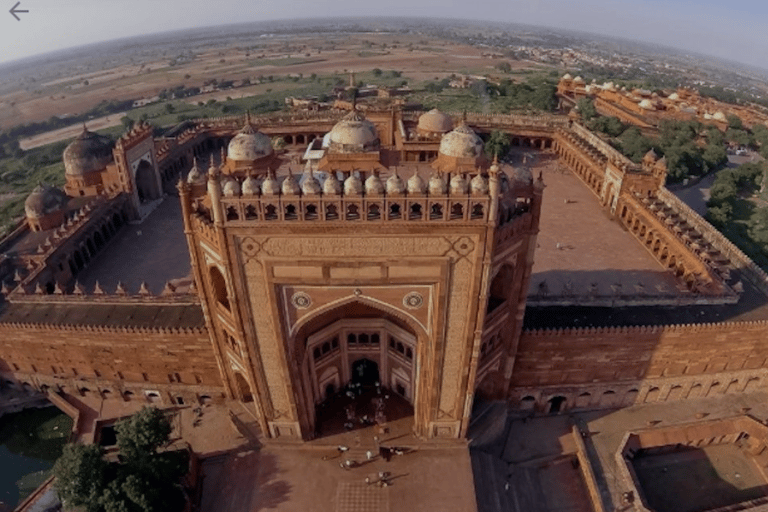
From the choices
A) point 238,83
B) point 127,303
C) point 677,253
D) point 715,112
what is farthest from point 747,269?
point 238,83

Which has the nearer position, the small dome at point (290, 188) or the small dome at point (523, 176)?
→ the small dome at point (290, 188)

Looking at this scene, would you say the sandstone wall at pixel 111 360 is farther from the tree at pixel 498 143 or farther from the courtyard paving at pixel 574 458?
the tree at pixel 498 143

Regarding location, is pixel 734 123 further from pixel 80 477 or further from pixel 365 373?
pixel 80 477

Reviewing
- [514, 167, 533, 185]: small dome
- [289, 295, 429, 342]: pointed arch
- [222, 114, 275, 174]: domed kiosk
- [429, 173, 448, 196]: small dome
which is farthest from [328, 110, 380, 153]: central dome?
[429, 173, 448, 196]: small dome

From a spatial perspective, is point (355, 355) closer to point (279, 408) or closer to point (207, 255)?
point (279, 408)

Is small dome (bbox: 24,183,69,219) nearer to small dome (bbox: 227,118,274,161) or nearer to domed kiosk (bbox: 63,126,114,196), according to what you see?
domed kiosk (bbox: 63,126,114,196)

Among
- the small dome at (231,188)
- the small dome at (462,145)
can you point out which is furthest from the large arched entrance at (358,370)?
the small dome at (462,145)
